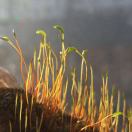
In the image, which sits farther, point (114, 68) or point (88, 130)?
point (114, 68)

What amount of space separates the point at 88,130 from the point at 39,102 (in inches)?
6.1

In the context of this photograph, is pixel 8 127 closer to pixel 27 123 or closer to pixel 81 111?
pixel 27 123

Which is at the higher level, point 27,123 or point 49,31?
point 49,31

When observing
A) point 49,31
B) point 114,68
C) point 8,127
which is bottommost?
point 8,127

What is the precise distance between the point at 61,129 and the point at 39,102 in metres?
0.11

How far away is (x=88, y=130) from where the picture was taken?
873 mm

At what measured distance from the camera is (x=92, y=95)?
830 millimetres

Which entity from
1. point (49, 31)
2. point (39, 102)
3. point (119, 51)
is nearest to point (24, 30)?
point (49, 31)

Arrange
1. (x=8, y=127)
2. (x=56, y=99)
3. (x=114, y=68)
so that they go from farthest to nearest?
1. (x=114, y=68)
2. (x=56, y=99)
3. (x=8, y=127)

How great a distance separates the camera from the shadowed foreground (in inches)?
31.9

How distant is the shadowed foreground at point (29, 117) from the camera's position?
81 cm

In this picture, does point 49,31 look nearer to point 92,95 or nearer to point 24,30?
point 24,30

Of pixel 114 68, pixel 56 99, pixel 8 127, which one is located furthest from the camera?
pixel 114 68

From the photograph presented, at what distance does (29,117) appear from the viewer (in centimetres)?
83
